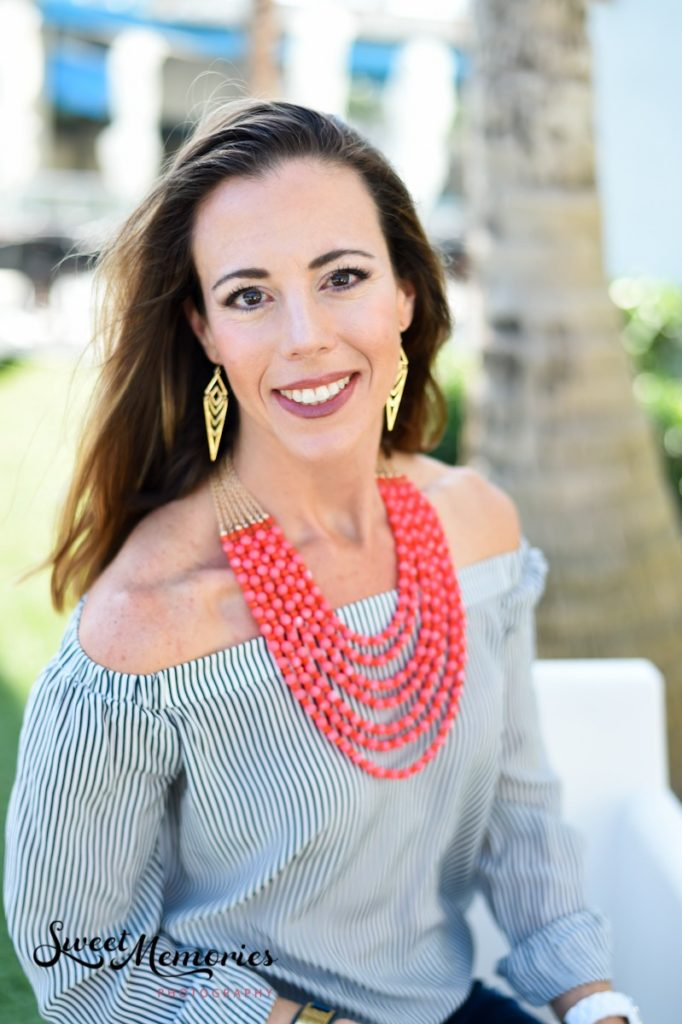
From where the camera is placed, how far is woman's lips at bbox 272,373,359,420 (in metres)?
1.96

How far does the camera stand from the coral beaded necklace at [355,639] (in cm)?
197

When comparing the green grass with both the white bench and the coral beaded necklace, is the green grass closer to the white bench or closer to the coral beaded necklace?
the coral beaded necklace

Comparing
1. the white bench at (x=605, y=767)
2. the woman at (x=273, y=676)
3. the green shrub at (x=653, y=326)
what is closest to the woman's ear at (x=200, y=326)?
the woman at (x=273, y=676)

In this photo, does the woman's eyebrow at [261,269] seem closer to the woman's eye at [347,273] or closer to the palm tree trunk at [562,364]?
the woman's eye at [347,273]

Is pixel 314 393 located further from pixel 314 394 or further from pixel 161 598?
pixel 161 598

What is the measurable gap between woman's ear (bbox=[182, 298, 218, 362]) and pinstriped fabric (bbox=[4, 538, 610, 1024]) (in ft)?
1.62

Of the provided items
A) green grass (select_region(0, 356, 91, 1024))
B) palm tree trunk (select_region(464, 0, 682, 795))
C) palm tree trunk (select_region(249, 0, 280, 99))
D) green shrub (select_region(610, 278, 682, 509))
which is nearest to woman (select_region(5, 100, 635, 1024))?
green grass (select_region(0, 356, 91, 1024))

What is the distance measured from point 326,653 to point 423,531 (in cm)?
37

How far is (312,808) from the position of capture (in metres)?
1.93

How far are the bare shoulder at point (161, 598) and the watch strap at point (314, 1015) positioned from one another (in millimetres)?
583

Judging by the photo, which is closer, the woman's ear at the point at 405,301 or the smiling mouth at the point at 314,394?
the smiling mouth at the point at 314,394

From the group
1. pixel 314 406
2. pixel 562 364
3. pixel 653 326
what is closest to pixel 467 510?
pixel 314 406

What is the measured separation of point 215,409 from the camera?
2127mm

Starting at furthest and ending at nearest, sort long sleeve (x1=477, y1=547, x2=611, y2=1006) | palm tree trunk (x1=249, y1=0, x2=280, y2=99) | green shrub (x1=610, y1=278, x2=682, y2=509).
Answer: palm tree trunk (x1=249, y1=0, x2=280, y2=99)
green shrub (x1=610, y1=278, x2=682, y2=509)
long sleeve (x1=477, y1=547, x2=611, y2=1006)
